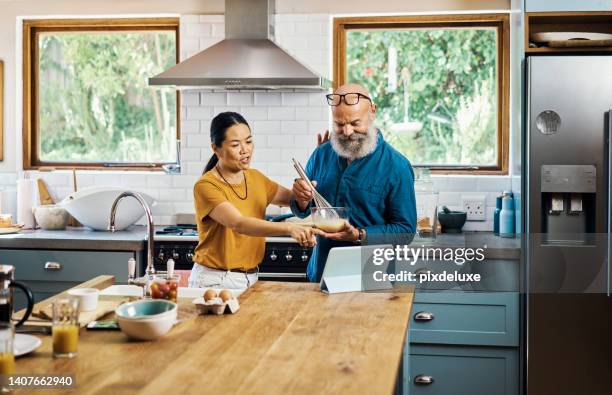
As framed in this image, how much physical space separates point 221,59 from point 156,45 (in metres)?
0.94

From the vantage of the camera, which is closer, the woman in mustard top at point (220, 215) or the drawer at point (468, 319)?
the woman in mustard top at point (220, 215)

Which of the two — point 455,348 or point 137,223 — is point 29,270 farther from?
point 455,348

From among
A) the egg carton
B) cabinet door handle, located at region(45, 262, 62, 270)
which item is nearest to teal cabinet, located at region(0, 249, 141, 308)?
cabinet door handle, located at region(45, 262, 62, 270)

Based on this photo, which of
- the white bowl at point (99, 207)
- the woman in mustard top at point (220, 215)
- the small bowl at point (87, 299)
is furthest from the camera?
the white bowl at point (99, 207)

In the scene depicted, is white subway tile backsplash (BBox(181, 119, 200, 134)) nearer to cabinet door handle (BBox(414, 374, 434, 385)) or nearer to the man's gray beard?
the man's gray beard

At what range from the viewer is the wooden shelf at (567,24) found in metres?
4.54

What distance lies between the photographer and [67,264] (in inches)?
184

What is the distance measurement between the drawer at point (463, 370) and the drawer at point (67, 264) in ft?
5.63

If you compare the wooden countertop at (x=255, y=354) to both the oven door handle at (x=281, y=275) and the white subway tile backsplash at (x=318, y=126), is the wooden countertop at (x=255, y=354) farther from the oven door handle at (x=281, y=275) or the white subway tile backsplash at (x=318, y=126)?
the white subway tile backsplash at (x=318, y=126)

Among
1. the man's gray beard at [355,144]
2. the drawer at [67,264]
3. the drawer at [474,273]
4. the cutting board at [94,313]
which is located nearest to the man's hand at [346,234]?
the man's gray beard at [355,144]

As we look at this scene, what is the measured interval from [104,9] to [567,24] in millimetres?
2958

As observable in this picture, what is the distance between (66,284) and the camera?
470 centimetres

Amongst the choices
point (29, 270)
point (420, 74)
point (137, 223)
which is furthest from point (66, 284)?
point (420, 74)

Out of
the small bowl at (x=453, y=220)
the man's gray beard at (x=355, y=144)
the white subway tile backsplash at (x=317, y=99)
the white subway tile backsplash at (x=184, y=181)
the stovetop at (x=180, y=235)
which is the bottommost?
the stovetop at (x=180, y=235)
